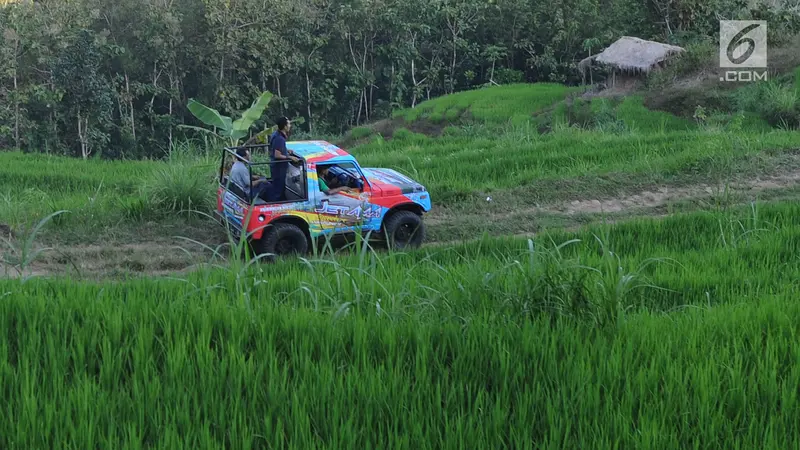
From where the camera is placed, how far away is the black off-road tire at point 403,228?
10234 millimetres

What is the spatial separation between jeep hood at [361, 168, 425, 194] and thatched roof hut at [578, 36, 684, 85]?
54.6 feet

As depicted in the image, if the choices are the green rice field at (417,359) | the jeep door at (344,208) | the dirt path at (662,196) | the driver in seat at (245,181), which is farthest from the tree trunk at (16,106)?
the green rice field at (417,359)

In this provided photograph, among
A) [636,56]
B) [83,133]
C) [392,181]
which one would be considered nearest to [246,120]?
[392,181]

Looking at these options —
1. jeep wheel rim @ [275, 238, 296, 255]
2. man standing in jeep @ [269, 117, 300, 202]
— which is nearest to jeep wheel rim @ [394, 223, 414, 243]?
jeep wheel rim @ [275, 238, 296, 255]

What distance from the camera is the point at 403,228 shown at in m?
10.5

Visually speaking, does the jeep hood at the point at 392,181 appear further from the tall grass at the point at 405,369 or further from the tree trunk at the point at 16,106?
the tree trunk at the point at 16,106

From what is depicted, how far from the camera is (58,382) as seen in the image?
11.5 ft

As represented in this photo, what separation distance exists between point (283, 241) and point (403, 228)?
1538 millimetres

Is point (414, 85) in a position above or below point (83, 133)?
above

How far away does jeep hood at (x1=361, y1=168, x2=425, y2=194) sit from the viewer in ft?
33.9

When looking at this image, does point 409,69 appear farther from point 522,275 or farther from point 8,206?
point 522,275

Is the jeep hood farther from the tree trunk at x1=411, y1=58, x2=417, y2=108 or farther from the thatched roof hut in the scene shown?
the tree trunk at x1=411, y1=58, x2=417, y2=108

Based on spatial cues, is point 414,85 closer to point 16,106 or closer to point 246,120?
point 16,106

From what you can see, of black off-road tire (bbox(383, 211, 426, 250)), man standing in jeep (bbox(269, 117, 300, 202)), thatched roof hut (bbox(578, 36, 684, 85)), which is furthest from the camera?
thatched roof hut (bbox(578, 36, 684, 85))
